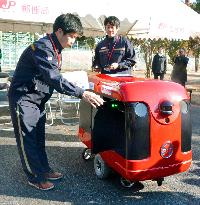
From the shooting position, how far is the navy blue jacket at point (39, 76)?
332 cm

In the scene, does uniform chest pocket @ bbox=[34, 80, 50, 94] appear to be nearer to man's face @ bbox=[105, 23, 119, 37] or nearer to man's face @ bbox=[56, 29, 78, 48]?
man's face @ bbox=[56, 29, 78, 48]

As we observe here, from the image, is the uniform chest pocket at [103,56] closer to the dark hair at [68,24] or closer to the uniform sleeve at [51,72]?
the dark hair at [68,24]

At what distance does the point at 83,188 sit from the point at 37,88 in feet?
3.95

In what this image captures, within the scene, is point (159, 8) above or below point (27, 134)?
above

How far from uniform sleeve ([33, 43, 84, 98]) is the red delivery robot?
18.7 inches

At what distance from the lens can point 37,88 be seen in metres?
3.56

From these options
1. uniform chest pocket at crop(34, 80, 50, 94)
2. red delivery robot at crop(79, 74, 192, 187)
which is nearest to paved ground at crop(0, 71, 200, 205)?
red delivery robot at crop(79, 74, 192, 187)

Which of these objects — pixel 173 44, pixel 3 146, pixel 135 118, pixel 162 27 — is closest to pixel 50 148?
pixel 3 146

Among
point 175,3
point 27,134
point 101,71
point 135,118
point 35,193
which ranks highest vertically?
point 175,3

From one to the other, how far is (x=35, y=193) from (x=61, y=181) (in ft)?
1.36

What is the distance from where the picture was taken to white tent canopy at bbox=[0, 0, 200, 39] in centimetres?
562

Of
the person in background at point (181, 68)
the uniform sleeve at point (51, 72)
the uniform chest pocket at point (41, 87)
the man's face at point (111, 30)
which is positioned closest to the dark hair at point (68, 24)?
the uniform sleeve at point (51, 72)

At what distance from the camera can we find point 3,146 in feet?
17.6

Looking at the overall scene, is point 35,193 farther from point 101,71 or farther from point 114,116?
point 101,71
